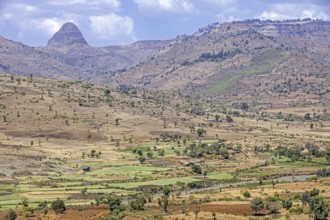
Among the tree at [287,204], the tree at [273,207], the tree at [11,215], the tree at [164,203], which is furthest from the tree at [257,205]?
the tree at [11,215]

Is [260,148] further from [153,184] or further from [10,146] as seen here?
[10,146]

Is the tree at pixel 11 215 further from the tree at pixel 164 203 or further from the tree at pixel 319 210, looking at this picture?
the tree at pixel 319 210

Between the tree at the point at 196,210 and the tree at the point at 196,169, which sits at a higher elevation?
the tree at the point at 196,169

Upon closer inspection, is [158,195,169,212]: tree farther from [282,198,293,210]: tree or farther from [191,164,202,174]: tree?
[191,164,202,174]: tree

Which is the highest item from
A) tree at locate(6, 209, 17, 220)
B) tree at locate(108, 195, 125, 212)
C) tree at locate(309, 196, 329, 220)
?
tree at locate(309, 196, 329, 220)

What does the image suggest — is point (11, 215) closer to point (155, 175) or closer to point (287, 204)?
point (287, 204)

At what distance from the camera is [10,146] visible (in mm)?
176500

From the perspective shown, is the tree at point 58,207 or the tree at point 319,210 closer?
the tree at point 319,210

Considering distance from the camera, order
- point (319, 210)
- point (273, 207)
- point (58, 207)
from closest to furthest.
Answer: point (319, 210) → point (273, 207) → point (58, 207)

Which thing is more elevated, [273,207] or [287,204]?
[287,204]

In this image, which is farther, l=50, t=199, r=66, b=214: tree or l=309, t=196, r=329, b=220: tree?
l=50, t=199, r=66, b=214: tree

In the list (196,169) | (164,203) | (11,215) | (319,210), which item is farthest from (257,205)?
(196,169)

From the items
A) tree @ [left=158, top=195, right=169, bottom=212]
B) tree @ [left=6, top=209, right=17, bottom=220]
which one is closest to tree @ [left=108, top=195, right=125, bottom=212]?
tree @ [left=158, top=195, right=169, bottom=212]

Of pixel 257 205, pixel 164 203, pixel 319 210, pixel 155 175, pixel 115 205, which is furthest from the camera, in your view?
pixel 155 175
